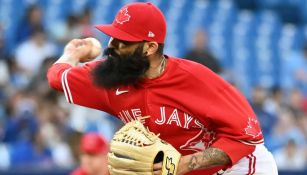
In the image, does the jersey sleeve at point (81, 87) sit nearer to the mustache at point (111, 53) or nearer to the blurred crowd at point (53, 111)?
the mustache at point (111, 53)

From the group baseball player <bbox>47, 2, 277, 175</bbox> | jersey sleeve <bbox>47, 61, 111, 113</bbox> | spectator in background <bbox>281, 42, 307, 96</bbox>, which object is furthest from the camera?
spectator in background <bbox>281, 42, 307, 96</bbox>

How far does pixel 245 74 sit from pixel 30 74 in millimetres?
3497

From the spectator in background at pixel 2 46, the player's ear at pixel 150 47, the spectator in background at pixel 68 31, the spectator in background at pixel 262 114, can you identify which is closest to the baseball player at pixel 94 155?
the player's ear at pixel 150 47

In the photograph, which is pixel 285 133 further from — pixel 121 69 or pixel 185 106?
pixel 121 69

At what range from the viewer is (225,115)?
4812mm

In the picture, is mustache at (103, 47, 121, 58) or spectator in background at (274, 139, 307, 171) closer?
mustache at (103, 47, 121, 58)

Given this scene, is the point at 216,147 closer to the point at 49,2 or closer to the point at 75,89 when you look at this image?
the point at 75,89

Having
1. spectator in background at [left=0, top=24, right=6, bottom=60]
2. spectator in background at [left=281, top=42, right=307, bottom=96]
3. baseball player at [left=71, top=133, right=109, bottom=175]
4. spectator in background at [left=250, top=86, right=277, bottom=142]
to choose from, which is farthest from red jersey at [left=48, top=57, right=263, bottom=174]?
spectator in background at [left=281, top=42, right=307, bottom=96]

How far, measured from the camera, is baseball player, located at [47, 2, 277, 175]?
484cm

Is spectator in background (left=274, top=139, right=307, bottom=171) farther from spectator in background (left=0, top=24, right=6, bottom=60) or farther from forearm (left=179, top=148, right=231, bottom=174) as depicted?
forearm (left=179, top=148, right=231, bottom=174)

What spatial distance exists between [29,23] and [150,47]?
19.7 ft

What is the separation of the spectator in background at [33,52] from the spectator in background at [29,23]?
148 mm

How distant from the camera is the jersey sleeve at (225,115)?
4.82 m

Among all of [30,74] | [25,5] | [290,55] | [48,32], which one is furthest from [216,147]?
[290,55]
